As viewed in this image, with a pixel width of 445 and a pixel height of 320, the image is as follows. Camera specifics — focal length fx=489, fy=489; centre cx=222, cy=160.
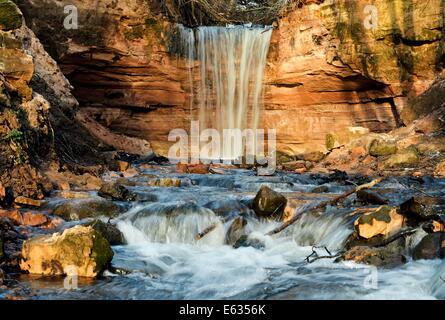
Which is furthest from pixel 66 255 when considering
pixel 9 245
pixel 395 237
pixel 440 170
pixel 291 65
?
pixel 291 65

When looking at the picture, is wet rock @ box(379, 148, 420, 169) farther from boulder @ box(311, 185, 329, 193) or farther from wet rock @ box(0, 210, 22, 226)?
wet rock @ box(0, 210, 22, 226)

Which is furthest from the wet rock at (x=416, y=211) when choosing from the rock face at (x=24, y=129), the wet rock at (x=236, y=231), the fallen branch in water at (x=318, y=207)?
the rock face at (x=24, y=129)

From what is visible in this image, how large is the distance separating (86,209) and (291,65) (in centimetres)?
1059

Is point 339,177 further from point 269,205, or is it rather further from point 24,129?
point 24,129

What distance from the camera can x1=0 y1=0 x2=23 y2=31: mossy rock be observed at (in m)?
9.05

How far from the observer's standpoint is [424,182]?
9.87 meters

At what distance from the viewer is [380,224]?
6.09 m

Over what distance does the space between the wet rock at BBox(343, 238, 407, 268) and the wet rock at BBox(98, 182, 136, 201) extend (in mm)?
4135

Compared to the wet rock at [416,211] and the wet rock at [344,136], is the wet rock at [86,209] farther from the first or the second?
the wet rock at [344,136]

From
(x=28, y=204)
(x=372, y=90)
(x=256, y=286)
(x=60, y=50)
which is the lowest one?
(x=256, y=286)
